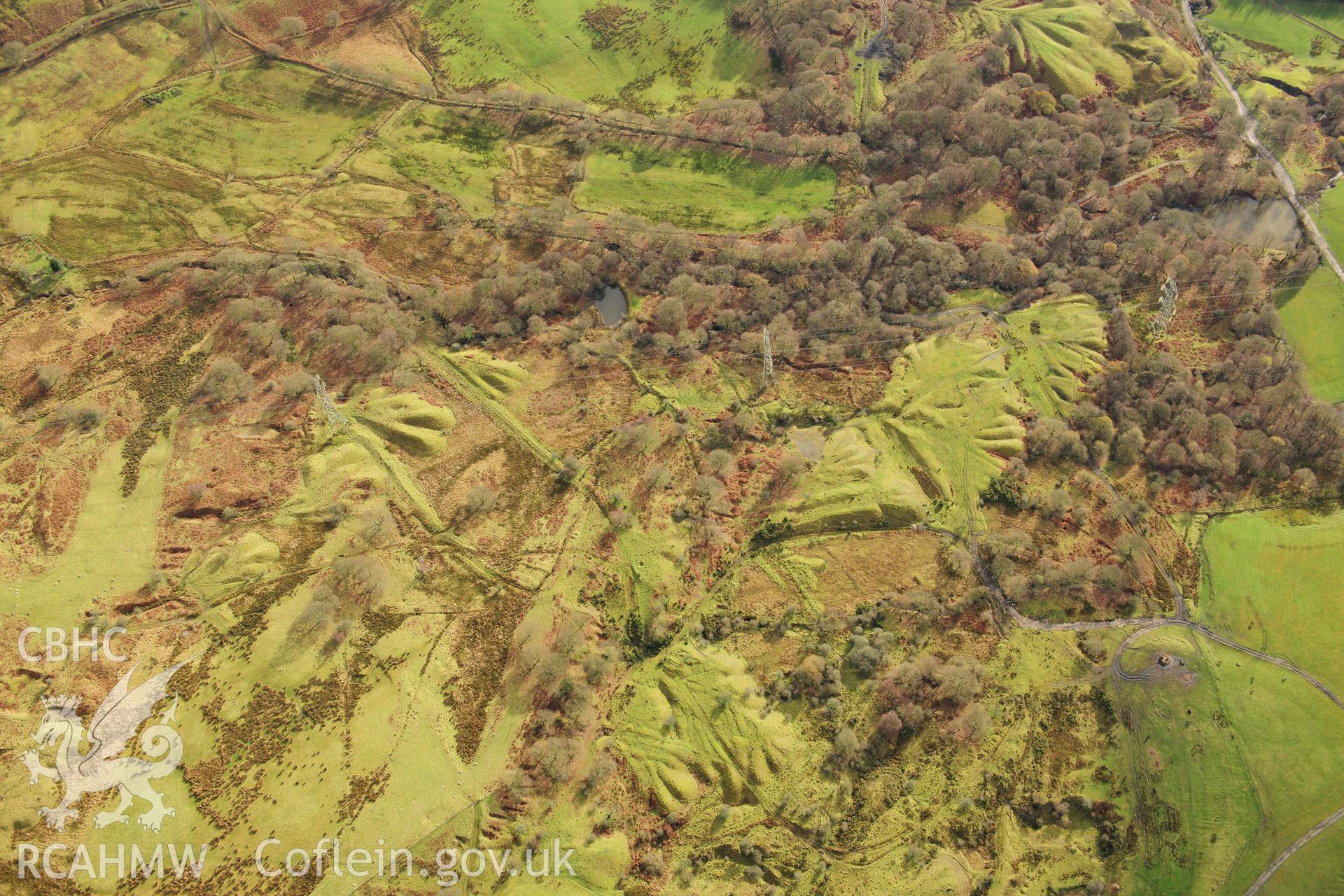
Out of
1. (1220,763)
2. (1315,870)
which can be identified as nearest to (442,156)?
(1220,763)

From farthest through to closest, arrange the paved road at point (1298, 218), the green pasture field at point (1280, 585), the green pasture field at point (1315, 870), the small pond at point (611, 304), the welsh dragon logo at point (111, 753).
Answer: the small pond at point (611, 304) → the green pasture field at point (1280, 585) → the paved road at point (1298, 218) → the green pasture field at point (1315, 870) → the welsh dragon logo at point (111, 753)

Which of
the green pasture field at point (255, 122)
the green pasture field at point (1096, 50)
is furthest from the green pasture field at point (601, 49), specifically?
the green pasture field at point (1096, 50)

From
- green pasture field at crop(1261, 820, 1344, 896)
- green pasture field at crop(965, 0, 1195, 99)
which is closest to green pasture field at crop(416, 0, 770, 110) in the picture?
green pasture field at crop(965, 0, 1195, 99)

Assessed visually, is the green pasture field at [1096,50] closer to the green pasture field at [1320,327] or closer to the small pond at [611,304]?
the green pasture field at [1320,327]

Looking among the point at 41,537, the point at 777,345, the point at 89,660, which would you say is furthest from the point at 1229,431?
the point at 41,537

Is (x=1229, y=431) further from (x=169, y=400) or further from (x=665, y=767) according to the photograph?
(x=169, y=400)

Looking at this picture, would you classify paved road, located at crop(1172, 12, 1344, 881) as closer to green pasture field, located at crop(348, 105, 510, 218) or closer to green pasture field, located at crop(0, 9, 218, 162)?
green pasture field, located at crop(348, 105, 510, 218)
